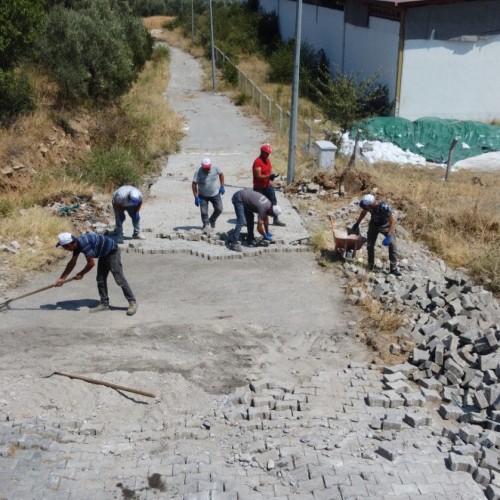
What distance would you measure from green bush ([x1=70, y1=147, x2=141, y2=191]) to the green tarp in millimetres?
6902

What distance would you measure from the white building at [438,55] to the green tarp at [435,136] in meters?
2.10

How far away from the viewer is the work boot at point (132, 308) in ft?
29.5

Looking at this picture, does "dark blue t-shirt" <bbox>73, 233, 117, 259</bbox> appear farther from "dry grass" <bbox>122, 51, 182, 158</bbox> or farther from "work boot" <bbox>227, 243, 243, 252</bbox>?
"dry grass" <bbox>122, 51, 182, 158</bbox>

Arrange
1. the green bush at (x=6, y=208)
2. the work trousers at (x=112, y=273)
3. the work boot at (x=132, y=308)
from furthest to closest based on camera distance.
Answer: the green bush at (x=6, y=208) → the work boot at (x=132, y=308) → the work trousers at (x=112, y=273)

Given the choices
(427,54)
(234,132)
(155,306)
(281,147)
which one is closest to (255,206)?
(155,306)

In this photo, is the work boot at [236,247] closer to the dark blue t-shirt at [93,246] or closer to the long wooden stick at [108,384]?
the dark blue t-shirt at [93,246]

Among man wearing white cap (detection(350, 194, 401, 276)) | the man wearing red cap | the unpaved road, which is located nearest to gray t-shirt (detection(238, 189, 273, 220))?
the unpaved road

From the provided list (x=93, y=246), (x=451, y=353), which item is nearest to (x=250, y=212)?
(x=93, y=246)

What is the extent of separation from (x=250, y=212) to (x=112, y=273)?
2914 millimetres

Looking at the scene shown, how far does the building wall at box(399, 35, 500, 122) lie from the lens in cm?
2138

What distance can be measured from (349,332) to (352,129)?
10.8 metres

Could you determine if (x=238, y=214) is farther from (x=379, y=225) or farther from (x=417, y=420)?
(x=417, y=420)

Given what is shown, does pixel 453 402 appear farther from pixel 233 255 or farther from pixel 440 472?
pixel 233 255

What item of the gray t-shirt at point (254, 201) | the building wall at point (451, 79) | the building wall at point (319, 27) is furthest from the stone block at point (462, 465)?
the building wall at point (319, 27)
